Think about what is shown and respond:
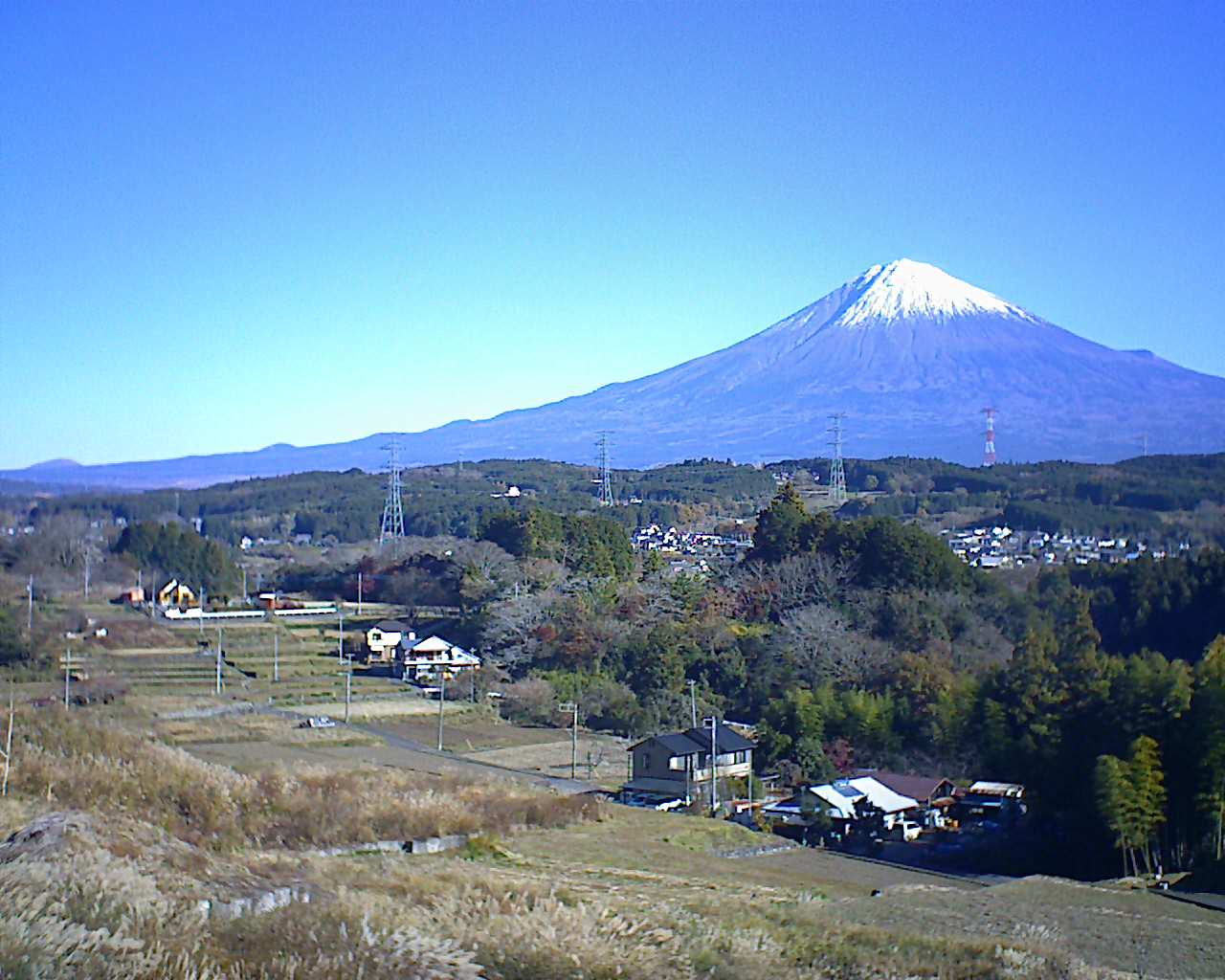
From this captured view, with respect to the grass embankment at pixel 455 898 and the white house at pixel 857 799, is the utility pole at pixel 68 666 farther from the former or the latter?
the white house at pixel 857 799

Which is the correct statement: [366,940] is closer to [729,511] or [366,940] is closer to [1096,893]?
[1096,893]

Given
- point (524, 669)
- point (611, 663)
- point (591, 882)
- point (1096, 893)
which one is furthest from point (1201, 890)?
point (524, 669)

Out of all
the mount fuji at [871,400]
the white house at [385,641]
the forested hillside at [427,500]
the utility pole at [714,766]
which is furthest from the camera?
the mount fuji at [871,400]

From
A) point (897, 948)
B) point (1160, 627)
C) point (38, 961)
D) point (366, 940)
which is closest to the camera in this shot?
point (38, 961)

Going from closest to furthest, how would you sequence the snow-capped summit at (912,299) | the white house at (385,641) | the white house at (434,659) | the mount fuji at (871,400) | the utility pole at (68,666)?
the utility pole at (68,666), the white house at (434,659), the white house at (385,641), the mount fuji at (871,400), the snow-capped summit at (912,299)

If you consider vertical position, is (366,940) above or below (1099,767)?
above

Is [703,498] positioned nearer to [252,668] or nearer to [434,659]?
[434,659]

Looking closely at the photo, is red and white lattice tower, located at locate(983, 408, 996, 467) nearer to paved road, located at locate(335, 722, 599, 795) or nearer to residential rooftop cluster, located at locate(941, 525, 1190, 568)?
residential rooftop cluster, located at locate(941, 525, 1190, 568)

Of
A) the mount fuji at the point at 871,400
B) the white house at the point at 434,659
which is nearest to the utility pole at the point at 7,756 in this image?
the white house at the point at 434,659
